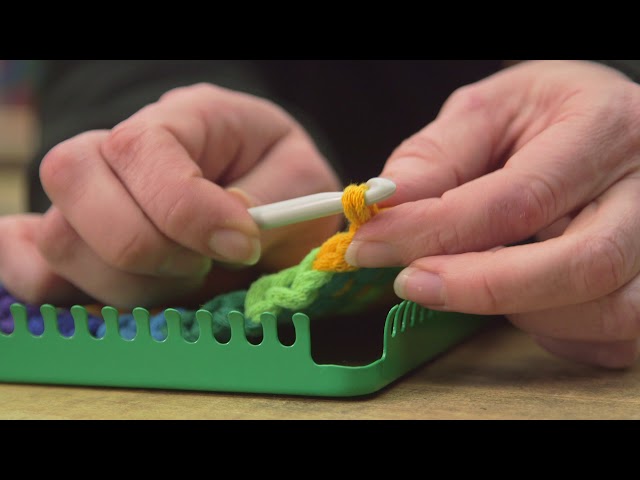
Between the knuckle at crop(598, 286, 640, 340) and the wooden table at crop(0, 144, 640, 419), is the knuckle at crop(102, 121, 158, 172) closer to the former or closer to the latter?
the wooden table at crop(0, 144, 640, 419)

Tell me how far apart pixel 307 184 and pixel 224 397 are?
0.90 feet

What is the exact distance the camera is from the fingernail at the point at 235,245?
477mm

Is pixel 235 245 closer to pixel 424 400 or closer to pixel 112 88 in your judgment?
pixel 424 400

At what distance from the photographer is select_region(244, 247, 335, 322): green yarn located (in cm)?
43

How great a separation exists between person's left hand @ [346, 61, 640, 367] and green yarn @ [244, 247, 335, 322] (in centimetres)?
2

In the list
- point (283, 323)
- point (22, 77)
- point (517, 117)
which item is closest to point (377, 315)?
point (283, 323)

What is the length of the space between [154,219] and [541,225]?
0.24m

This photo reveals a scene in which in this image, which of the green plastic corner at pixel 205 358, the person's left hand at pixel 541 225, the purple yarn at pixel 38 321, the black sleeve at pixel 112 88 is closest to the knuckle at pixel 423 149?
the person's left hand at pixel 541 225

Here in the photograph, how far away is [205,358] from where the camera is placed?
0.42m

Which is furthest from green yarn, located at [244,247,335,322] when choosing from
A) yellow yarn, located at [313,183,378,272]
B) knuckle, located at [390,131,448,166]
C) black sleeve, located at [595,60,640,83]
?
black sleeve, located at [595,60,640,83]

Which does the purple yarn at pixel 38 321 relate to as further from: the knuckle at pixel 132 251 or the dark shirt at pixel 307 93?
the dark shirt at pixel 307 93

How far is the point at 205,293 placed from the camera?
0.55m

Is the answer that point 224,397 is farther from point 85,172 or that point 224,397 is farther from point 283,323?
point 85,172

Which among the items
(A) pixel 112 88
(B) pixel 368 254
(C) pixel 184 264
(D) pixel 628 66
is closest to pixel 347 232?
(B) pixel 368 254
